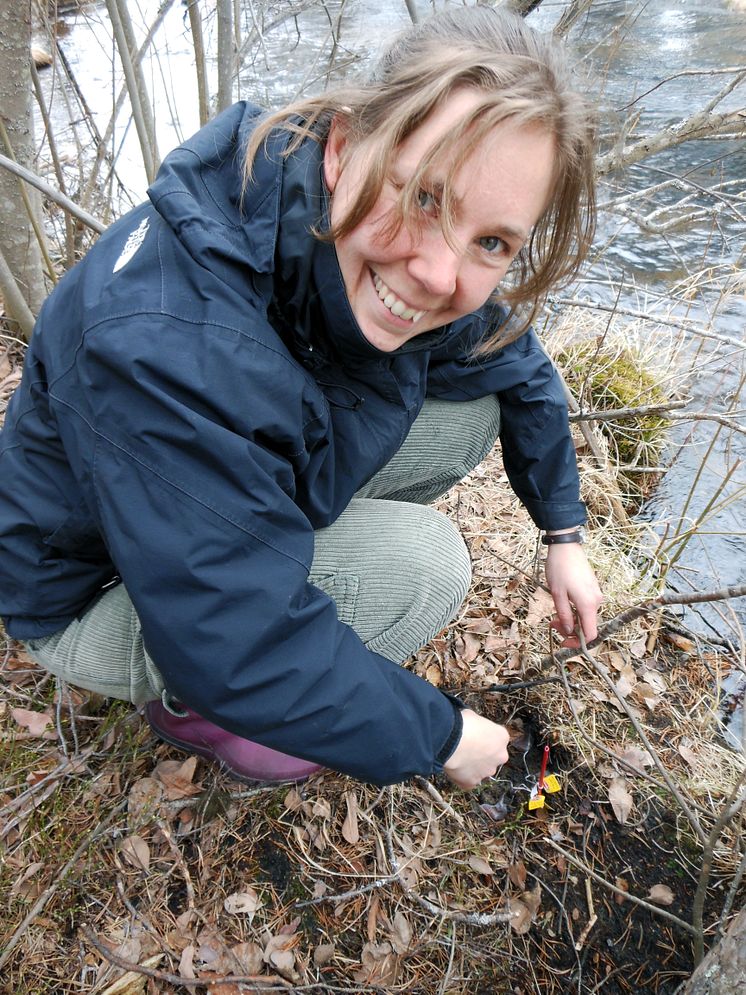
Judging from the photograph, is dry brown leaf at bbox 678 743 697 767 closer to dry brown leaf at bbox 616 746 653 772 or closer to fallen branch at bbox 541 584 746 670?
dry brown leaf at bbox 616 746 653 772

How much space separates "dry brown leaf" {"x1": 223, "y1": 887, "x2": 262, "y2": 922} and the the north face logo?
1395 millimetres

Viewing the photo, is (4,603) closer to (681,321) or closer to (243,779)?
(243,779)

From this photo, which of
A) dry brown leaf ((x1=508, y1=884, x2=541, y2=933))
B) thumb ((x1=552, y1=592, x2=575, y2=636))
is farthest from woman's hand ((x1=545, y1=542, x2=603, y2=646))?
dry brown leaf ((x1=508, y1=884, x2=541, y2=933))

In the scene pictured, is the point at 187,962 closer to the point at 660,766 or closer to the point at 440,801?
the point at 440,801

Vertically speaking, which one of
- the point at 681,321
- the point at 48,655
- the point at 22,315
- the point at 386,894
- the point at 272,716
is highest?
the point at 22,315

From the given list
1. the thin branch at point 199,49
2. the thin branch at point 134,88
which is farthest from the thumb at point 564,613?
the thin branch at point 199,49

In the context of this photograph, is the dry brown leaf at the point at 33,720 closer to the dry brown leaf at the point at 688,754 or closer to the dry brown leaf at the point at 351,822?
the dry brown leaf at the point at 351,822

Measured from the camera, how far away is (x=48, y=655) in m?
1.53

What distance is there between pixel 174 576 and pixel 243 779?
3.10ft

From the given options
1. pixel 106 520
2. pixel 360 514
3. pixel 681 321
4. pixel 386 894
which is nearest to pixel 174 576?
pixel 106 520

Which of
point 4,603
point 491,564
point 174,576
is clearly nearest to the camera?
point 174,576

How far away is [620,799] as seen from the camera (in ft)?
6.18

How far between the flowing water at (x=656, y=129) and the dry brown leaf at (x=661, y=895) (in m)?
0.68

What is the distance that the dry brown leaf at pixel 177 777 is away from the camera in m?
1.79
